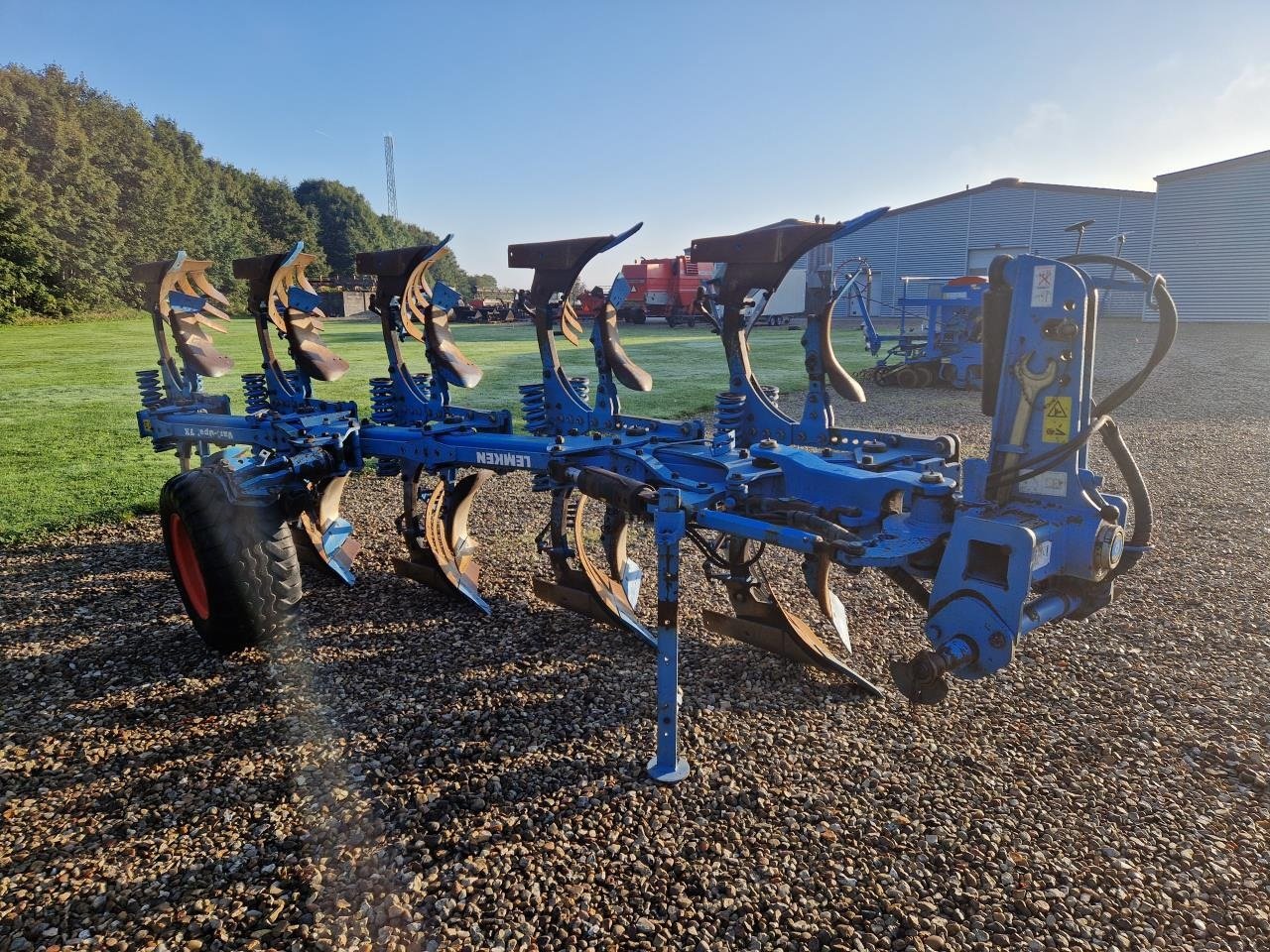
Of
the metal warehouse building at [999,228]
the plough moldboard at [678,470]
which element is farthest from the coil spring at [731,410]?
the metal warehouse building at [999,228]

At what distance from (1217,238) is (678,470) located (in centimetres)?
3282

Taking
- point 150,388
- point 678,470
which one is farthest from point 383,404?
point 678,470

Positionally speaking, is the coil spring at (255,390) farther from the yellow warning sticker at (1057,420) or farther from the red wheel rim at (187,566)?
the yellow warning sticker at (1057,420)

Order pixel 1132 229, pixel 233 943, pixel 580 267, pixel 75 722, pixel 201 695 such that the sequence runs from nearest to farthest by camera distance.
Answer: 1. pixel 233 943
2. pixel 75 722
3. pixel 201 695
4. pixel 580 267
5. pixel 1132 229

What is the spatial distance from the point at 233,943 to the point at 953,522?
110 inches

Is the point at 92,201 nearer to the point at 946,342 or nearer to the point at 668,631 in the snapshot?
the point at 946,342

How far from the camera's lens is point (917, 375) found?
16.7 m

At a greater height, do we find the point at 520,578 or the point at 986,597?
the point at 986,597

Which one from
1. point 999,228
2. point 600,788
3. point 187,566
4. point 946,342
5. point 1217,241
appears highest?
point 999,228

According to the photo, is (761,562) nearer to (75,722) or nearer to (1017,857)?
(1017,857)

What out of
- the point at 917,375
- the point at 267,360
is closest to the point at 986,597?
the point at 267,360

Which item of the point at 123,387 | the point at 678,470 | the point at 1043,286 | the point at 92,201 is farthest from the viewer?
the point at 92,201

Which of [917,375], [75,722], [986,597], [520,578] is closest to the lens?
[986,597]

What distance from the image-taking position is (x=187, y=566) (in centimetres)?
477
